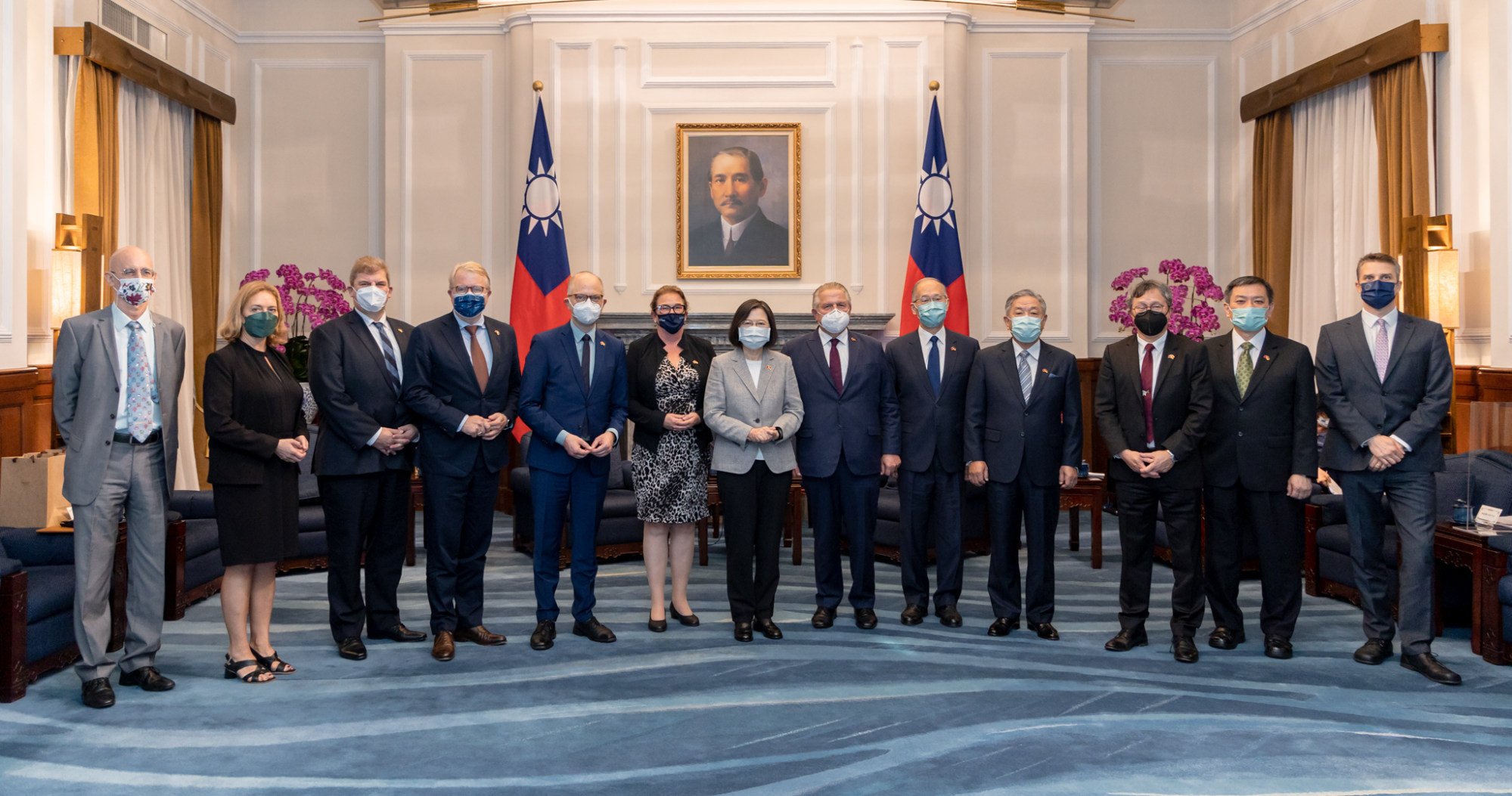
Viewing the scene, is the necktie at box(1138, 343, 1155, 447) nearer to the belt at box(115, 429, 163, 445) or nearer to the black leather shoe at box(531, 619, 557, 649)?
the black leather shoe at box(531, 619, 557, 649)

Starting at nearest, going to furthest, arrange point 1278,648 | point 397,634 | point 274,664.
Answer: point 274,664 → point 1278,648 → point 397,634

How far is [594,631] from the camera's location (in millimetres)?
4723

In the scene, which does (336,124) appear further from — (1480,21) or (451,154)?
(1480,21)

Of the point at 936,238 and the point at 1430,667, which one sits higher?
the point at 936,238

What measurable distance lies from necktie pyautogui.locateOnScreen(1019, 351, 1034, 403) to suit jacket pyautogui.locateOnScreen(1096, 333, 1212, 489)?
32 centimetres

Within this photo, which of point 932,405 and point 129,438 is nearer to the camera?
point 129,438

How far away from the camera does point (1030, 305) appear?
4816 mm

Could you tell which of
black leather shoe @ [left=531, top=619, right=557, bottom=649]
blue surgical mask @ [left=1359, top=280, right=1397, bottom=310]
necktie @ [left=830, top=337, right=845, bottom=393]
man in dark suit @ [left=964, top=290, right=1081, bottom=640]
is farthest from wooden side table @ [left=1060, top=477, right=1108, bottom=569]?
black leather shoe @ [left=531, top=619, right=557, bottom=649]

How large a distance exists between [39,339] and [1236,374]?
20.7 feet

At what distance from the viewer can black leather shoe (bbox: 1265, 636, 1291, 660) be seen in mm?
4449

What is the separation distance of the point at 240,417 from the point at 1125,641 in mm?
3516

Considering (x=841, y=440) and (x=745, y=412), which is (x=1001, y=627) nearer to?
(x=841, y=440)

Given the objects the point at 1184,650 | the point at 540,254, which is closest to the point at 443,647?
the point at 1184,650

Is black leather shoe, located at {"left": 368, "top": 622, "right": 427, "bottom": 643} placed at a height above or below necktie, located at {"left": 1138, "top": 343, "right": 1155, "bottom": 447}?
→ below
